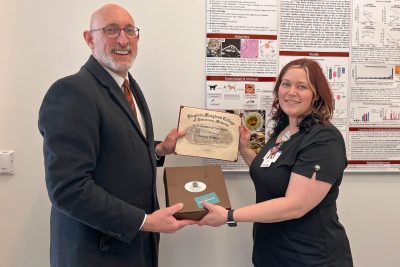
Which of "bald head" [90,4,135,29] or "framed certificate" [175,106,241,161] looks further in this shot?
"framed certificate" [175,106,241,161]

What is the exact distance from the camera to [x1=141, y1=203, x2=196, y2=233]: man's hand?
4.03 ft

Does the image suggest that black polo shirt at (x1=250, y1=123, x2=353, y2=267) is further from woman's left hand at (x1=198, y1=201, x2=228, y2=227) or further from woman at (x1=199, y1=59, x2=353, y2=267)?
A: woman's left hand at (x1=198, y1=201, x2=228, y2=227)

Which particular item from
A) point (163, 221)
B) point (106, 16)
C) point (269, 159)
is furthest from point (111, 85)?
point (269, 159)

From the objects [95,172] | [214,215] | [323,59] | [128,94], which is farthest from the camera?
[323,59]

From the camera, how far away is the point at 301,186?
127cm

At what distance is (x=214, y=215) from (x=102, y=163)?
0.46 metres

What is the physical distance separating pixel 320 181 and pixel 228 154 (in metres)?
0.45

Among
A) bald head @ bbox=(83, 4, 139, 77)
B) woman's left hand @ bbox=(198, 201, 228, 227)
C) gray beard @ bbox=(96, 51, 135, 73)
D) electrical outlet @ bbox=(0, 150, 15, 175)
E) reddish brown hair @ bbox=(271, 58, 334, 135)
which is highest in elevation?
bald head @ bbox=(83, 4, 139, 77)

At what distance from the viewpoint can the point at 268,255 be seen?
1.43 meters

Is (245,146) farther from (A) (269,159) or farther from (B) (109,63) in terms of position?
(B) (109,63)

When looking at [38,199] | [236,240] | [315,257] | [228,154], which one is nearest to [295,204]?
[315,257]

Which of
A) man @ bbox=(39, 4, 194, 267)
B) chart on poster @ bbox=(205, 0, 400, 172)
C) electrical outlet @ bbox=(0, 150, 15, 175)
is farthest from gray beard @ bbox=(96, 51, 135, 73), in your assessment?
electrical outlet @ bbox=(0, 150, 15, 175)

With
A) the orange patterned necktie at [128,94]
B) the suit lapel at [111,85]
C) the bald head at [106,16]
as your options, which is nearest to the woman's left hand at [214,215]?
the suit lapel at [111,85]

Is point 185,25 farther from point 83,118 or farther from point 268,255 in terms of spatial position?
point 268,255
